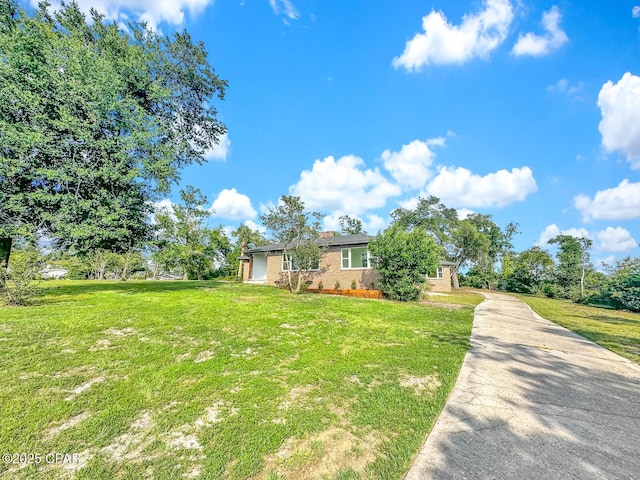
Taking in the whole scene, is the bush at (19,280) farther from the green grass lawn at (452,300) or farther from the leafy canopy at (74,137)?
the green grass lawn at (452,300)

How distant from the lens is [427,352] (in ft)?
17.4

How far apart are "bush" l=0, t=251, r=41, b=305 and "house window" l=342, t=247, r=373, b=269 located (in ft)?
50.8

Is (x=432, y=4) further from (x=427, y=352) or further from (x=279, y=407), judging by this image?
(x=279, y=407)

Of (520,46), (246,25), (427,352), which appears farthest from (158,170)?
(520,46)

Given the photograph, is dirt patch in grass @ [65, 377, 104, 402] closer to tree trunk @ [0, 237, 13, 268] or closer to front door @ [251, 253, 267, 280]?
tree trunk @ [0, 237, 13, 268]

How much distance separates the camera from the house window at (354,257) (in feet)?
63.1

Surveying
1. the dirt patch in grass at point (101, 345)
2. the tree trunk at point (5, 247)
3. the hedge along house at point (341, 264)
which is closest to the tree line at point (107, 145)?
the tree trunk at point (5, 247)

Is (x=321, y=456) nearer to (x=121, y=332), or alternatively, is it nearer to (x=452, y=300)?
(x=121, y=332)

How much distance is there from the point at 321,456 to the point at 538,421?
245cm

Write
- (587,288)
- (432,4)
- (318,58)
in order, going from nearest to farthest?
(432,4), (318,58), (587,288)

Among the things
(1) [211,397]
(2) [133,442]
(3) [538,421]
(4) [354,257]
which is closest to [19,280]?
(1) [211,397]

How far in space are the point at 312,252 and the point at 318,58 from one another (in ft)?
42.9

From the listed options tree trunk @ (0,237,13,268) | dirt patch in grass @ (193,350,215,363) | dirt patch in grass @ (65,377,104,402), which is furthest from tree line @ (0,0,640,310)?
dirt patch in grass @ (193,350,215,363)

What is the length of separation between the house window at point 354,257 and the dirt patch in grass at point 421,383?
594 inches
